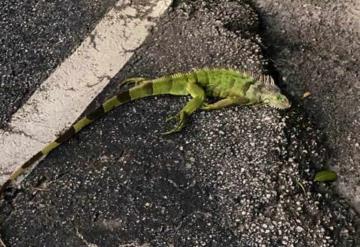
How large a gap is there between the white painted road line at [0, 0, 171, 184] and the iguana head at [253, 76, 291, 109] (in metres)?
0.86

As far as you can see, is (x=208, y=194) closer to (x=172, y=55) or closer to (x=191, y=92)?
(x=191, y=92)

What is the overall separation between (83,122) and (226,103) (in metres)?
0.82

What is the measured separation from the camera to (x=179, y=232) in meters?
3.51

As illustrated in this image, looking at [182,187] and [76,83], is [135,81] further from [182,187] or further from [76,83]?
[182,187]

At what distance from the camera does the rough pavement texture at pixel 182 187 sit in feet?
11.5

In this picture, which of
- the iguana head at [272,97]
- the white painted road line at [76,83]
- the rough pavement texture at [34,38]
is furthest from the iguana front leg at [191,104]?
the rough pavement texture at [34,38]

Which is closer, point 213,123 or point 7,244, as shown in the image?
point 7,244

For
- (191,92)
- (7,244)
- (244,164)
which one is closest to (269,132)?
(244,164)

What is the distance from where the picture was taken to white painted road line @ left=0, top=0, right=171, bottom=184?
391 cm

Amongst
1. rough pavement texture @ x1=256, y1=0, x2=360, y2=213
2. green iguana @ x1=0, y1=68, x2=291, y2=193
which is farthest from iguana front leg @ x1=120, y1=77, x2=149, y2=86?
rough pavement texture @ x1=256, y1=0, x2=360, y2=213

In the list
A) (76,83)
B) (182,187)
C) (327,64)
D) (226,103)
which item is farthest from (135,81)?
(327,64)

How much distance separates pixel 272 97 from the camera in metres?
3.96

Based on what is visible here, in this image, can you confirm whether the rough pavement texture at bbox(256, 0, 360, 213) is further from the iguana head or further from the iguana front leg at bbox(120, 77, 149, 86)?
the iguana front leg at bbox(120, 77, 149, 86)

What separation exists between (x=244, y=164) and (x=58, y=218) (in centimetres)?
102
